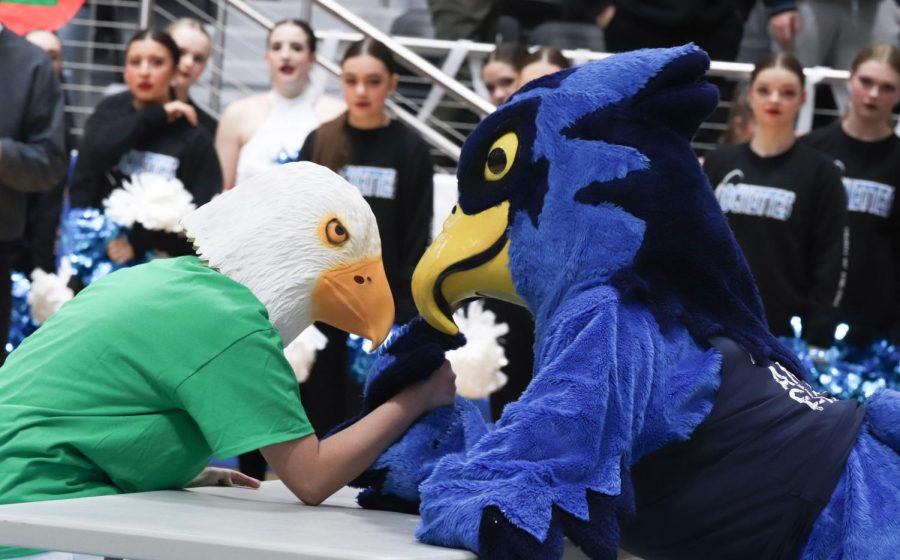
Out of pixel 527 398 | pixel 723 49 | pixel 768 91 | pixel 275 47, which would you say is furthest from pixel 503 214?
pixel 723 49

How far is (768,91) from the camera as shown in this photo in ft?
16.3

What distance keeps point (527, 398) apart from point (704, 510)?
0.32 meters

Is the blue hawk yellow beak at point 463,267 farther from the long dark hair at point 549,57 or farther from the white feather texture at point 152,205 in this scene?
the long dark hair at point 549,57

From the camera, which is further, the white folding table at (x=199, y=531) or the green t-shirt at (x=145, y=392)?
the green t-shirt at (x=145, y=392)

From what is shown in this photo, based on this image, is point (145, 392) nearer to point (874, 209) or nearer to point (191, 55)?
point (874, 209)

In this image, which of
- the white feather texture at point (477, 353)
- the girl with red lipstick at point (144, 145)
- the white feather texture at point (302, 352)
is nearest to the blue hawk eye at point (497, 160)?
the white feather texture at point (477, 353)

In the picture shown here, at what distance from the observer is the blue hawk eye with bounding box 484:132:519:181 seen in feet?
6.87

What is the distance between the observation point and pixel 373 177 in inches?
193

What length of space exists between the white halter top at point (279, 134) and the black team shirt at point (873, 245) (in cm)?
200

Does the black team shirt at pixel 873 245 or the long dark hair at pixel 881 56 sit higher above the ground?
the long dark hair at pixel 881 56

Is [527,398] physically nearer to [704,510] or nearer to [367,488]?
[704,510]

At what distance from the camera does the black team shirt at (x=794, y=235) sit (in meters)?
4.81

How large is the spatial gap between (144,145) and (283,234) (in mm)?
3171

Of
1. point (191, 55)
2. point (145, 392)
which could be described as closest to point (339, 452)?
point (145, 392)
